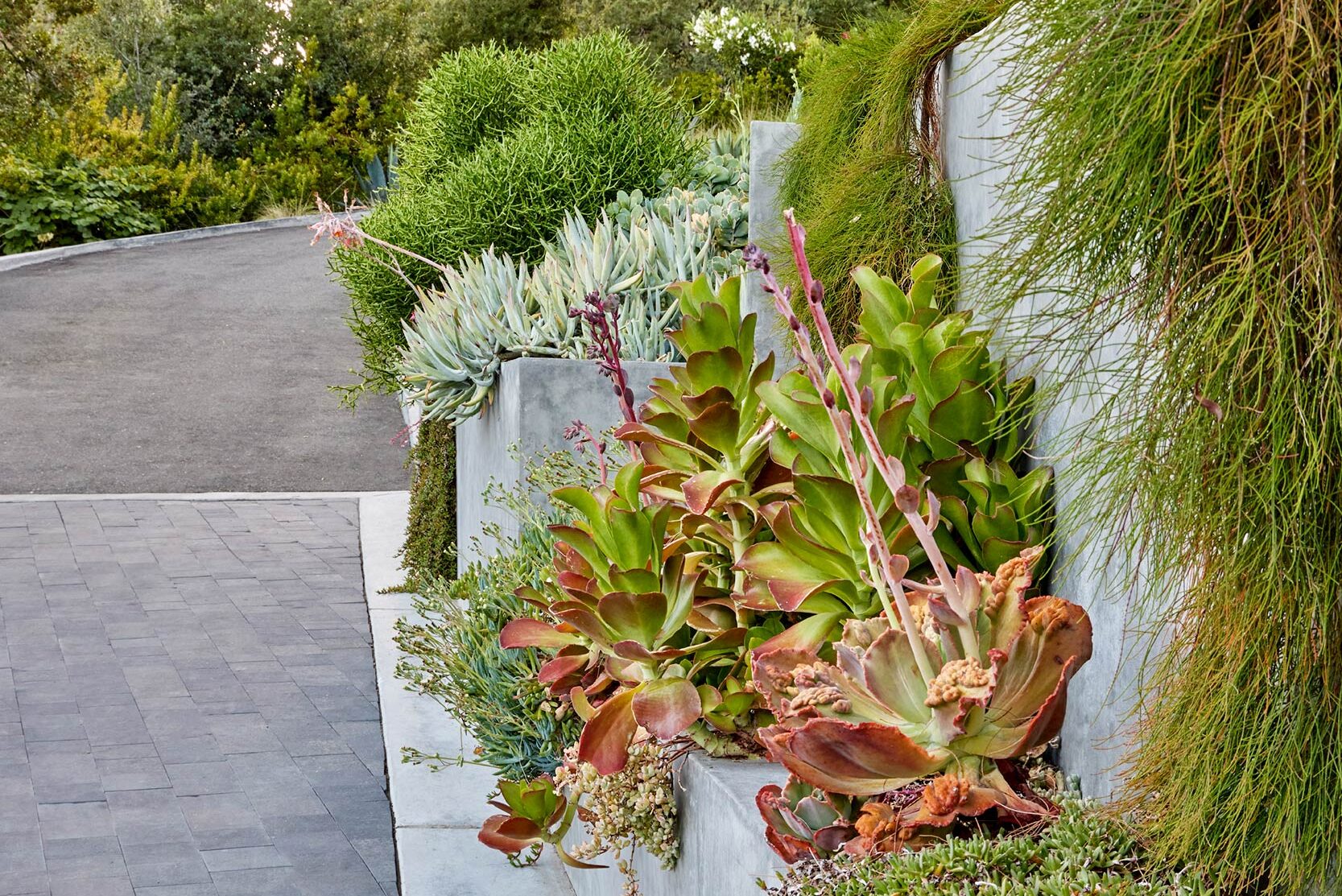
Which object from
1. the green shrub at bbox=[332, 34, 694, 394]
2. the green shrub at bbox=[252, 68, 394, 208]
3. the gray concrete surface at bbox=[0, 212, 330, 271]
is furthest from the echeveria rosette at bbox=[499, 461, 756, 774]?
the green shrub at bbox=[252, 68, 394, 208]

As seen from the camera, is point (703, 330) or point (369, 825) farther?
point (369, 825)

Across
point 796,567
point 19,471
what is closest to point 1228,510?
point 796,567

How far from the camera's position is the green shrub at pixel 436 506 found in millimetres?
6137

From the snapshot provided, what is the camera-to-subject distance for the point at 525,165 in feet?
19.4

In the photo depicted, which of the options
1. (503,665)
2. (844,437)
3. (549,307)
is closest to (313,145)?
(549,307)

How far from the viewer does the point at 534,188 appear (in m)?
5.97

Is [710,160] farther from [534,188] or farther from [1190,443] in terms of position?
[1190,443]

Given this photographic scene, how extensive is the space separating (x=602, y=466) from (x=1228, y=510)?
179 cm

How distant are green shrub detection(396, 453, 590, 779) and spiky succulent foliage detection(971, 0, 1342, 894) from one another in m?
1.87

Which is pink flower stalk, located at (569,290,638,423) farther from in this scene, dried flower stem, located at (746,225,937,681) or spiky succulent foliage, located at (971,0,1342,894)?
spiky succulent foliage, located at (971,0,1342,894)

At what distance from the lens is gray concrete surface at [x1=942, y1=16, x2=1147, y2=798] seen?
4.95ft

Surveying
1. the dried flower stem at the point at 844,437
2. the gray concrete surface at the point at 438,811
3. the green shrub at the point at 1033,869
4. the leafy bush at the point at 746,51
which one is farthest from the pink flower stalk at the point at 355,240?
the leafy bush at the point at 746,51

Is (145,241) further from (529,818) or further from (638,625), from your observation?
(638,625)

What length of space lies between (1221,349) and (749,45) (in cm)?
1460
